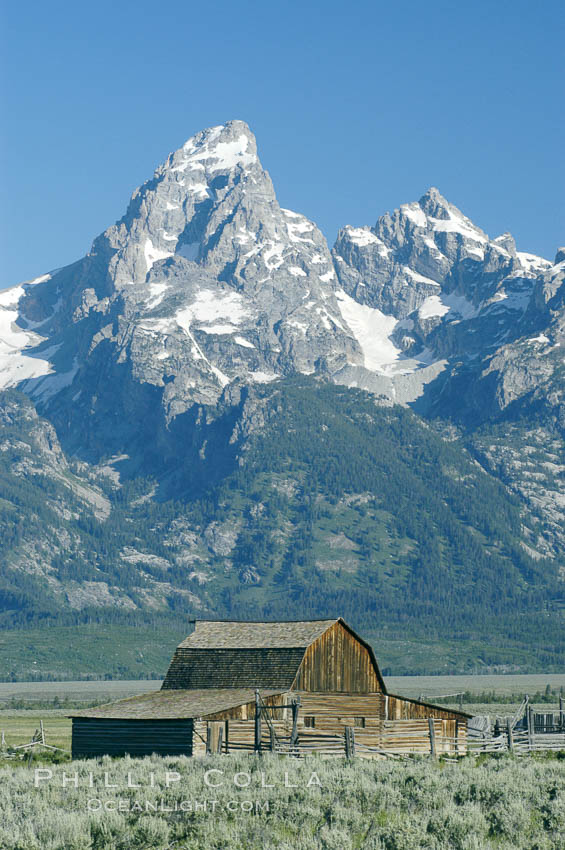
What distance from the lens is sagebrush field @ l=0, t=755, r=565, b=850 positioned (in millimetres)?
28469

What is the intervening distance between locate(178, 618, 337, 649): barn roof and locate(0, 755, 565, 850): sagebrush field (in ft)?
68.8

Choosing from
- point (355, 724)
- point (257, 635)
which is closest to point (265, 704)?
point (355, 724)

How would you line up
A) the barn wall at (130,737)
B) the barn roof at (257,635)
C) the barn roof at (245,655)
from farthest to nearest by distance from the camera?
the barn roof at (257,635)
the barn roof at (245,655)
the barn wall at (130,737)

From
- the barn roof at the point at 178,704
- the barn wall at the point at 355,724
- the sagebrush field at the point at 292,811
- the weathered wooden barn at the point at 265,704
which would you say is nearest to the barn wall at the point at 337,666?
the weathered wooden barn at the point at 265,704

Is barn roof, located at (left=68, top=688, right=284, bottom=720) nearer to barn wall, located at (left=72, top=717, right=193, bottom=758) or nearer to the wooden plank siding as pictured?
barn wall, located at (left=72, top=717, right=193, bottom=758)

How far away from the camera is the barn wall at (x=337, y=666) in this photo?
60.6 meters

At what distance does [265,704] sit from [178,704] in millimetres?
4258

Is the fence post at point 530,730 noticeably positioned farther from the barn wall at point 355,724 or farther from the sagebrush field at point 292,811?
the sagebrush field at point 292,811

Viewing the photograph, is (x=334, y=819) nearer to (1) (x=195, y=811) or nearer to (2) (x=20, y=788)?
(1) (x=195, y=811)

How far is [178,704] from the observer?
2270 inches

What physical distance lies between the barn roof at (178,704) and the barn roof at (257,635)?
2.74 m

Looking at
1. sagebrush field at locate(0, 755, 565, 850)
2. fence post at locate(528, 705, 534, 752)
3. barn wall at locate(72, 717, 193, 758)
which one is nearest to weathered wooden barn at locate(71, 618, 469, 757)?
barn wall at locate(72, 717, 193, 758)

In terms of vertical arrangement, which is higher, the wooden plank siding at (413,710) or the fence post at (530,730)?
the wooden plank siding at (413,710)

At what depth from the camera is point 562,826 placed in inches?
1216
